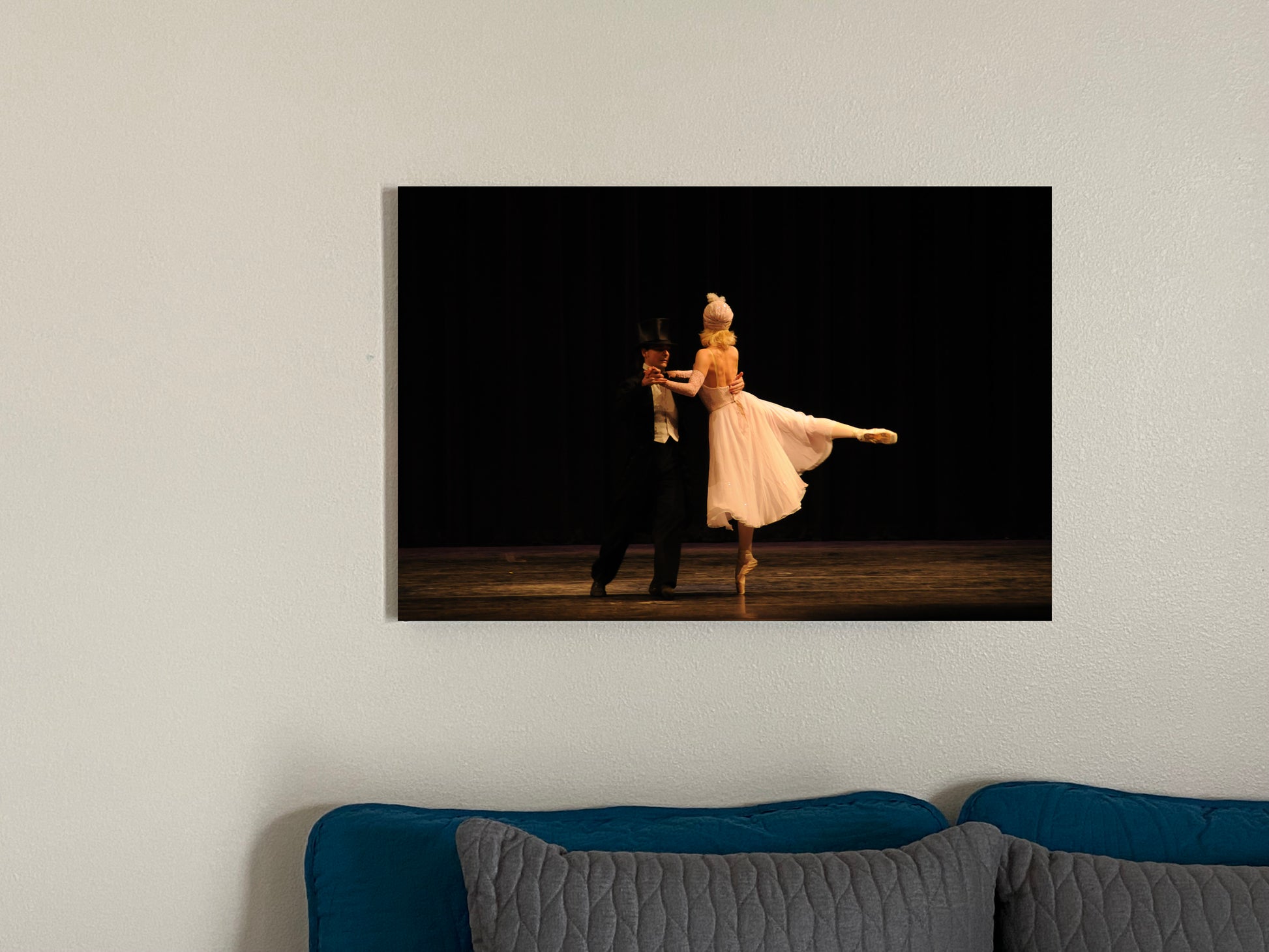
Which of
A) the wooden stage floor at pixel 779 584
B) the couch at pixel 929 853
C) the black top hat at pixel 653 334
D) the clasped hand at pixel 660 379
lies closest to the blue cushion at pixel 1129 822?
the couch at pixel 929 853

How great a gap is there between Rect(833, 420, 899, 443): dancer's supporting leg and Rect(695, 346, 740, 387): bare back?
18cm

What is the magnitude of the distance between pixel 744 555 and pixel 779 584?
0.07 meters

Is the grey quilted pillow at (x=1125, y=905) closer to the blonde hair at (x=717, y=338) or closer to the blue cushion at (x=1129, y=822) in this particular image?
the blue cushion at (x=1129, y=822)

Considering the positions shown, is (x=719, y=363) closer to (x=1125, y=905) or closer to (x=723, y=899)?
(x=723, y=899)

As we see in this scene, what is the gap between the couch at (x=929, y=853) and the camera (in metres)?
1.14

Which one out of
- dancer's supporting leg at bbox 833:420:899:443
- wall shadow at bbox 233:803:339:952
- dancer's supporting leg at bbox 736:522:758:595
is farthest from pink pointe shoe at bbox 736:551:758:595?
wall shadow at bbox 233:803:339:952

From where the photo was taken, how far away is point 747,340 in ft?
4.64

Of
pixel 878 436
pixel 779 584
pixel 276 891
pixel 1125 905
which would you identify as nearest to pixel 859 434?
pixel 878 436

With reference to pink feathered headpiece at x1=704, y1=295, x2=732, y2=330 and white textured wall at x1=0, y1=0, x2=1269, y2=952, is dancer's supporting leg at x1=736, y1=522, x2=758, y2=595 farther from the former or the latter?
pink feathered headpiece at x1=704, y1=295, x2=732, y2=330

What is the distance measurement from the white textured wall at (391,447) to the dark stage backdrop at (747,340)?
6 centimetres

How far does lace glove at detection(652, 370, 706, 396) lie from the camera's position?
1.41 m

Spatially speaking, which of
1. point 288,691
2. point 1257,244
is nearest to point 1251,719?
point 1257,244

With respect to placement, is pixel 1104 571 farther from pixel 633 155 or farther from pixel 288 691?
pixel 288 691

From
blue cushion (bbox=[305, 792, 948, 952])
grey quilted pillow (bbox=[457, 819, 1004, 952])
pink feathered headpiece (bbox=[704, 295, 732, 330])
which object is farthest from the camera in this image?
pink feathered headpiece (bbox=[704, 295, 732, 330])
